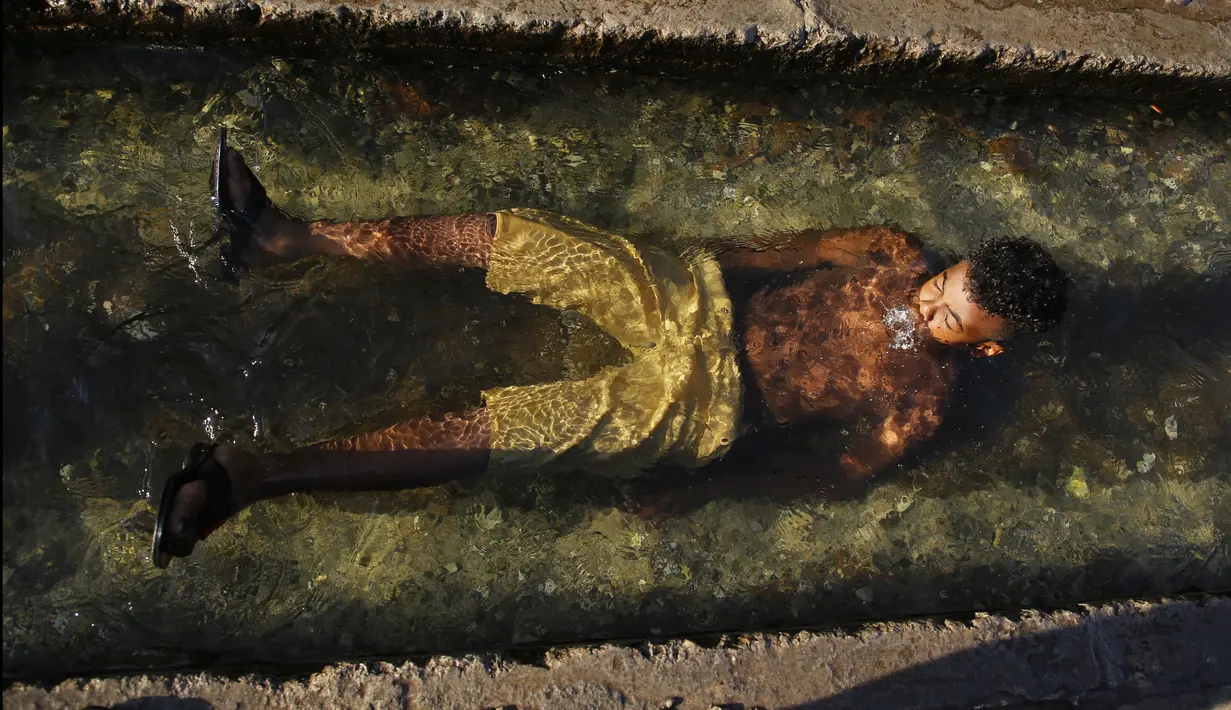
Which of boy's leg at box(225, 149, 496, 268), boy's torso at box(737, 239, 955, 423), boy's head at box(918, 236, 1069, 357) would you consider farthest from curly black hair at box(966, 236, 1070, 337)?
boy's leg at box(225, 149, 496, 268)

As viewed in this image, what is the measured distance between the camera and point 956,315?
2.91 meters

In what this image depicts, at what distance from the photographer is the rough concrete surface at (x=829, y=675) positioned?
8.93ft

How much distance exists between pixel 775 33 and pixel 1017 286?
1.61 metres

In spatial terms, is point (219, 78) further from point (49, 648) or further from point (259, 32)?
point (49, 648)

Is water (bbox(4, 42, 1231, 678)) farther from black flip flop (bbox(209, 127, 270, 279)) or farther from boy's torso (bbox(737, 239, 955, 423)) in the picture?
boy's torso (bbox(737, 239, 955, 423))

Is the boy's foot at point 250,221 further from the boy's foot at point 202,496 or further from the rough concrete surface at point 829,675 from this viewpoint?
the rough concrete surface at point 829,675

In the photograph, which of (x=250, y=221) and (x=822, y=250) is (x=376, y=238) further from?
(x=822, y=250)

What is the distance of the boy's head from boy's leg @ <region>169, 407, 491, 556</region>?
1.86 m

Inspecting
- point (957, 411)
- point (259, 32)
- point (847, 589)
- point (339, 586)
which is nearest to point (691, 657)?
point (847, 589)

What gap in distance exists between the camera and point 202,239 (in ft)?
11.1

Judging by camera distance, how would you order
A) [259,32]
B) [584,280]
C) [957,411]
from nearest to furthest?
[584,280] → [259,32] → [957,411]

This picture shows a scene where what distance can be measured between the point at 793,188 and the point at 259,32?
263 cm

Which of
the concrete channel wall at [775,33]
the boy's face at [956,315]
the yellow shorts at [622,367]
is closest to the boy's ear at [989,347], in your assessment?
the boy's face at [956,315]

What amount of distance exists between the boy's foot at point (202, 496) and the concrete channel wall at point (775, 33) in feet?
6.11
